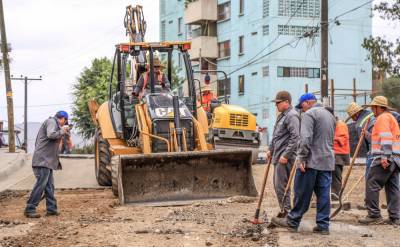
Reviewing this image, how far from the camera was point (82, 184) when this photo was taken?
1909cm

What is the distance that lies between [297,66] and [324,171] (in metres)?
35.8

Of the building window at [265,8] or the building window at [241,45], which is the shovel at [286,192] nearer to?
the building window at [265,8]

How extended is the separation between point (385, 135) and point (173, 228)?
11.0 feet

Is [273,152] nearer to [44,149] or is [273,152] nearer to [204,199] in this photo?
[204,199]

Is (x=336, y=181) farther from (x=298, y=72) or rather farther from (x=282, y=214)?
(x=298, y=72)

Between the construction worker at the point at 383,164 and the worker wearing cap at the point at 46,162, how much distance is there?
16.2ft

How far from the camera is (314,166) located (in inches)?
398

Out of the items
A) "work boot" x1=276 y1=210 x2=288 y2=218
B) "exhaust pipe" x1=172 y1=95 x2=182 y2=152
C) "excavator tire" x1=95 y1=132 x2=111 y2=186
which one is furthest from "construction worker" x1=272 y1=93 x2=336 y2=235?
"excavator tire" x1=95 y1=132 x2=111 y2=186

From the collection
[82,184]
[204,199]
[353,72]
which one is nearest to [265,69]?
[353,72]

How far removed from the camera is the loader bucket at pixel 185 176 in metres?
13.8

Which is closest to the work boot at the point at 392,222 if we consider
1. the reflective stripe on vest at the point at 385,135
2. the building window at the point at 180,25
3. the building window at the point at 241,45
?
the reflective stripe on vest at the point at 385,135

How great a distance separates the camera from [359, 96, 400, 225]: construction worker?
11.2 m

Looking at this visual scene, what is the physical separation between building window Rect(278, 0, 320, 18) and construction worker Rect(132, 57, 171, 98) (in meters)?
29.3

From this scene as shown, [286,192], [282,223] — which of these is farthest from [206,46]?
[282,223]
